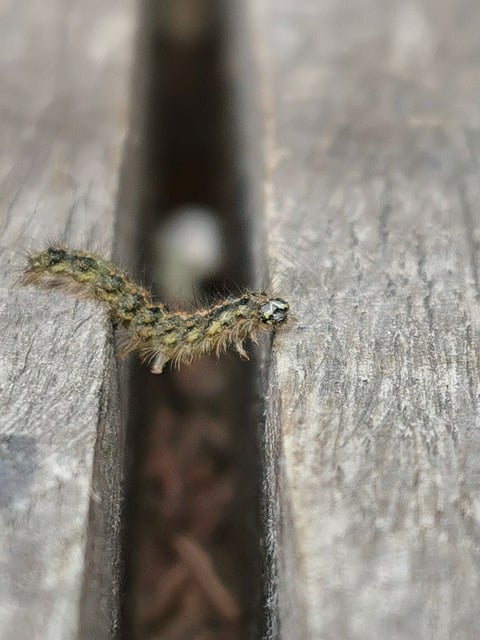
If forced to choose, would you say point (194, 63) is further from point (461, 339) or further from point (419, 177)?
point (461, 339)

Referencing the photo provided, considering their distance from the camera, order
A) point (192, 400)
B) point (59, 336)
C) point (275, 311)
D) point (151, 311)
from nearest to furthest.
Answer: point (59, 336)
point (275, 311)
point (151, 311)
point (192, 400)

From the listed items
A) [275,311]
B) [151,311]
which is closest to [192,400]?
[151,311]

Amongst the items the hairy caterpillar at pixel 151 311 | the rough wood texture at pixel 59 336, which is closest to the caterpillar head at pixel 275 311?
the hairy caterpillar at pixel 151 311

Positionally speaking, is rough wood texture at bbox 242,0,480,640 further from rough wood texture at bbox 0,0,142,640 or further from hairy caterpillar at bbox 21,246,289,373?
rough wood texture at bbox 0,0,142,640

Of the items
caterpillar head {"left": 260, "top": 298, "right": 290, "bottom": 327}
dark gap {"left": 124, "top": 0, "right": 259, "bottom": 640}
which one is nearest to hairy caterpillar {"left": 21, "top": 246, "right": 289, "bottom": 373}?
caterpillar head {"left": 260, "top": 298, "right": 290, "bottom": 327}

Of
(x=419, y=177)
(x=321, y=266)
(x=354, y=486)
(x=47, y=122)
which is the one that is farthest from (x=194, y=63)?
(x=354, y=486)

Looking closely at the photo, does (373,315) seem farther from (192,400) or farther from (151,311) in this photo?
(192,400)

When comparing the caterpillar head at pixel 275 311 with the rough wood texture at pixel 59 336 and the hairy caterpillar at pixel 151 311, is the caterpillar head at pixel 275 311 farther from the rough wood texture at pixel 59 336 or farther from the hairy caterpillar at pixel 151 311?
the rough wood texture at pixel 59 336

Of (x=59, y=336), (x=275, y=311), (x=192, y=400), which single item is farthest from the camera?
(x=192, y=400)
